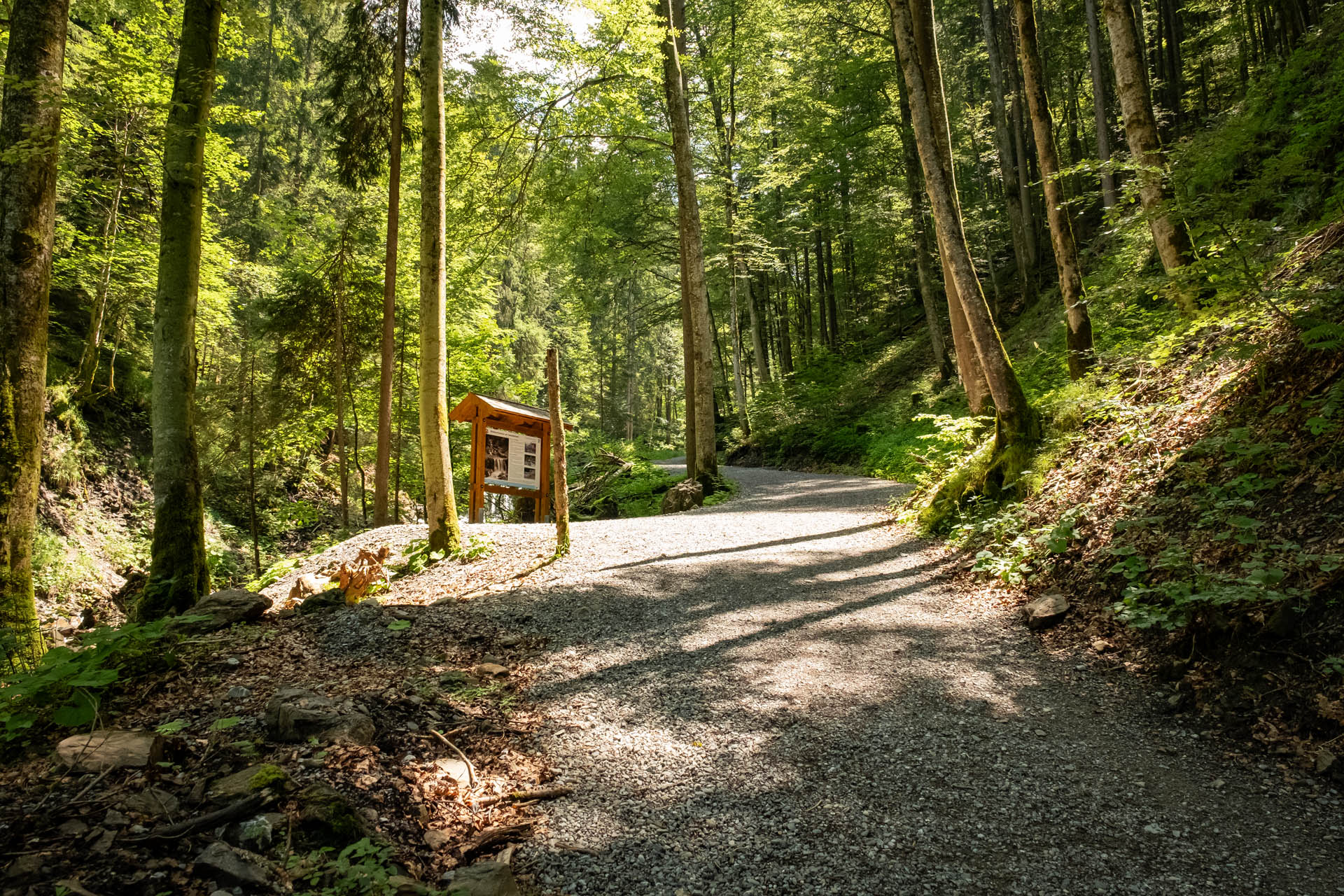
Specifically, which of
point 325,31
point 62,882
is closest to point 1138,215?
point 62,882

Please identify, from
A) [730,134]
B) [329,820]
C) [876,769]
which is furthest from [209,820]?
[730,134]

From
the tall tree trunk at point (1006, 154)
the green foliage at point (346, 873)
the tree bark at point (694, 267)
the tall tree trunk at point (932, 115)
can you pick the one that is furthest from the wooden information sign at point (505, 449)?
the tall tree trunk at point (1006, 154)

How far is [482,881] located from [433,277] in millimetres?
6880

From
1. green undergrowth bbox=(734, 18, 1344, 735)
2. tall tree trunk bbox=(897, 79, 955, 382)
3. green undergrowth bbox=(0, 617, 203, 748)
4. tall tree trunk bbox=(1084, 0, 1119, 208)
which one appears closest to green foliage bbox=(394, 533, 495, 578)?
green undergrowth bbox=(0, 617, 203, 748)

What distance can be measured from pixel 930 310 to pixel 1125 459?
1325 cm

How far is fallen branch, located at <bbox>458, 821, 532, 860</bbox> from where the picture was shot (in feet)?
8.98

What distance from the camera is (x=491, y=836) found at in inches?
111

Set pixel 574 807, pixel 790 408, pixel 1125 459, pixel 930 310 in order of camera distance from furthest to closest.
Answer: pixel 790 408
pixel 930 310
pixel 1125 459
pixel 574 807

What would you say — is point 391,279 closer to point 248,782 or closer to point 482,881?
point 248,782

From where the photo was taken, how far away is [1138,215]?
5660mm

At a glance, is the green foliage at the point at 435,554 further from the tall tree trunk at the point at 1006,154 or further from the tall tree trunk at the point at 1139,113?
the tall tree trunk at the point at 1006,154

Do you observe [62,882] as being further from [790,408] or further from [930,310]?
[790,408]

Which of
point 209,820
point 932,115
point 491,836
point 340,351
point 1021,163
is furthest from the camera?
point 1021,163

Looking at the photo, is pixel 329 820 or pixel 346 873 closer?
pixel 346 873
